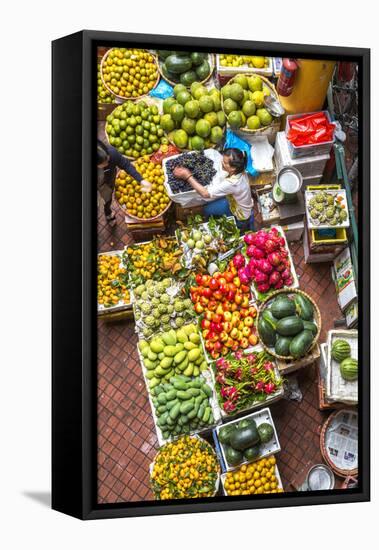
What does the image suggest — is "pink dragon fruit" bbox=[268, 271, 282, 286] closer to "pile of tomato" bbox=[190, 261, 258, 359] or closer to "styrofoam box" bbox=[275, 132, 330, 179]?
"pile of tomato" bbox=[190, 261, 258, 359]

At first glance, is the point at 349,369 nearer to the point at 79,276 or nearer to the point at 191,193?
the point at 191,193

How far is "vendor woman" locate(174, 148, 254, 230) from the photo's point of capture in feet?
24.1

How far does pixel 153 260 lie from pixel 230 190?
0.69 meters

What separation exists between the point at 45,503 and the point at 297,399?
1.83 metres

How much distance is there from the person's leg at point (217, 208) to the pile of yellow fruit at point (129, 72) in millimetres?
843

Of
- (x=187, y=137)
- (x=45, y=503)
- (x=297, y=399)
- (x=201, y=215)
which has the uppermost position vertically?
(x=187, y=137)

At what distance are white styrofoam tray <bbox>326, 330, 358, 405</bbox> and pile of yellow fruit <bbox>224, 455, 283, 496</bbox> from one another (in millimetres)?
630

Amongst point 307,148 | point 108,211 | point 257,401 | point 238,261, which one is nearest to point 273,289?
point 238,261

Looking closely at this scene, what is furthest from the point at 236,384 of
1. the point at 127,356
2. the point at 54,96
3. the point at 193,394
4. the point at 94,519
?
the point at 54,96

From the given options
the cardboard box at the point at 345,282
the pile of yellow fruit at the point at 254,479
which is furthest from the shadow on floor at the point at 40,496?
the cardboard box at the point at 345,282

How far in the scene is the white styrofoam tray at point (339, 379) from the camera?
767cm

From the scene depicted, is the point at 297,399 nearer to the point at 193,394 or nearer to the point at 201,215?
the point at 193,394

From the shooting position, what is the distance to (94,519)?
697cm

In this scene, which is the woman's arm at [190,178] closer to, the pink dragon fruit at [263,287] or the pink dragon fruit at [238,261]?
the pink dragon fruit at [238,261]
